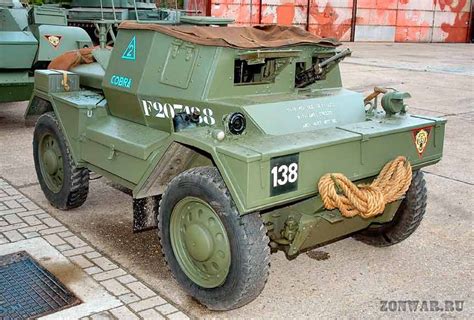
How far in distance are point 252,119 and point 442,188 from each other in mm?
3228

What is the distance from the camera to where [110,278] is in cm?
412

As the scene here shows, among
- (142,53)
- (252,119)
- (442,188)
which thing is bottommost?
(442,188)

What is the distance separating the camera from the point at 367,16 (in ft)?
81.7

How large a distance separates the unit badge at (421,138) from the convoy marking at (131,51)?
1.95 m

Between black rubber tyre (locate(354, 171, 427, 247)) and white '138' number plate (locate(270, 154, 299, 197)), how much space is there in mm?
1310

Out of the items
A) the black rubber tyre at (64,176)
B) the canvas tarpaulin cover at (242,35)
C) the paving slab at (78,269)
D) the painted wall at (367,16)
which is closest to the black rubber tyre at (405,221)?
the canvas tarpaulin cover at (242,35)

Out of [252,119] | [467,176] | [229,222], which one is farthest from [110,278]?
[467,176]

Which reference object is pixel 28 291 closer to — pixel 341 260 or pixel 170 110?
pixel 170 110

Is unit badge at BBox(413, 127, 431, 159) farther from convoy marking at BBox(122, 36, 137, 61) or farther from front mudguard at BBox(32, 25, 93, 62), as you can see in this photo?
front mudguard at BBox(32, 25, 93, 62)

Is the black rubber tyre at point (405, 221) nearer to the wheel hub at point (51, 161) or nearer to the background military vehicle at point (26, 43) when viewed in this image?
the wheel hub at point (51, 161)

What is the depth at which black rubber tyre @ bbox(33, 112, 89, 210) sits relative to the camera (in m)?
5.07

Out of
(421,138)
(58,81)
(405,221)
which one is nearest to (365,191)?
(421,138)

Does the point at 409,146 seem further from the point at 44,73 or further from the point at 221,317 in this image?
the point at 44,73

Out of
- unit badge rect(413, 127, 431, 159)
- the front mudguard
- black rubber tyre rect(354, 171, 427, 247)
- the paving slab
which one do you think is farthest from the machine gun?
the front mudguard
